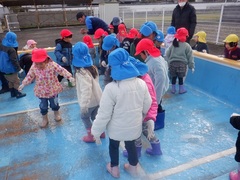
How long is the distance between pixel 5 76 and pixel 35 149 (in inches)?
89.6

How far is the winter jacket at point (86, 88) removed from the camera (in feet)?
8.63

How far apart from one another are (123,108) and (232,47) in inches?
113

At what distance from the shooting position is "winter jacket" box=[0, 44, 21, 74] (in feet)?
14.0

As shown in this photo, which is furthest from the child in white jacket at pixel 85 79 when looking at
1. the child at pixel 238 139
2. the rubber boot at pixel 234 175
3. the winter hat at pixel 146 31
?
the rubber boot at pixel 234 175

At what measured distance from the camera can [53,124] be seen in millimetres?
3600

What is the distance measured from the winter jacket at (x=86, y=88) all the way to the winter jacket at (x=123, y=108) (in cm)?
60

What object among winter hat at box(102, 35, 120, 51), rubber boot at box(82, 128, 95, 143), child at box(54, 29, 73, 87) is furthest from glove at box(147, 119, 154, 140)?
child at box(54, 29, 73, 87)

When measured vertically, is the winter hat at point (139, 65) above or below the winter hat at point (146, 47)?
below

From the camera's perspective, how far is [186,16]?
182 inches

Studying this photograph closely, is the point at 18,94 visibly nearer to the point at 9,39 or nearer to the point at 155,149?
the point at 9,39

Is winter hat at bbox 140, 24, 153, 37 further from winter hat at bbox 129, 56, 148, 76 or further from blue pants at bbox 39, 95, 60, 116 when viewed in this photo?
blue pants at bbox 39, 95, 60, 116

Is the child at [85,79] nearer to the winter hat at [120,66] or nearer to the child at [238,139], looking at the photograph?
the winter hat at [120,66]

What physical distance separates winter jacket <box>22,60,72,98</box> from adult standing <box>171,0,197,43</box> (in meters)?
2.84

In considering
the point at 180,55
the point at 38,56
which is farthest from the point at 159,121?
the point at 38,56
